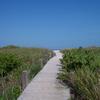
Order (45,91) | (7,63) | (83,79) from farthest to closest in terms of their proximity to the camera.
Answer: (7,63), (45,91), (83,79)

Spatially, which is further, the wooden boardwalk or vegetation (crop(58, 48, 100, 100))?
the wooden boardwalk

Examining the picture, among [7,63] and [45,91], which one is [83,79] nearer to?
A: [45,91]

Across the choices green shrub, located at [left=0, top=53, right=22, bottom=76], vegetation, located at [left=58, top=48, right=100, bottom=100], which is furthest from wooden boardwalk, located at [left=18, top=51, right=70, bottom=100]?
green shrub, located at [left=0, top=53, right=22, bottom=76]

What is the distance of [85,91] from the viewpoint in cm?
785

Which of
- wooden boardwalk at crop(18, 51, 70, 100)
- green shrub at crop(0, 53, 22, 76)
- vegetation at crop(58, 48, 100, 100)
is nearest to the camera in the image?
vegetation at crop(58, 48, 100, 100)

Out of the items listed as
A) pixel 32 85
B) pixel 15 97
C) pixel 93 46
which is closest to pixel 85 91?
pixel 15 97

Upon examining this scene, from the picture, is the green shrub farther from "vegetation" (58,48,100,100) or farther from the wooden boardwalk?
the wooden boardwalk

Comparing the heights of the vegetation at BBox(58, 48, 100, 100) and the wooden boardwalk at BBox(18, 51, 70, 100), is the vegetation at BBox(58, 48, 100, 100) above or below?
above

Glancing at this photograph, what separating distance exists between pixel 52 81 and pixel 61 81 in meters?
0.53

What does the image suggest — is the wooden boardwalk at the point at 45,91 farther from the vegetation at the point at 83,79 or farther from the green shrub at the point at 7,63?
the green shrub at the point at 7,63

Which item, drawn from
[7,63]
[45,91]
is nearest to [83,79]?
[45,91]

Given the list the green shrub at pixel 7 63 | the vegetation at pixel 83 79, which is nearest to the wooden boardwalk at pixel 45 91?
the vegetation at pixel 83 79

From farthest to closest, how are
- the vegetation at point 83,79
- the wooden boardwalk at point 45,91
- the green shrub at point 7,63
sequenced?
the green shrub at point 7,63 < the wooden boardwalk at point 45,91 < the vegetation at point 83,79

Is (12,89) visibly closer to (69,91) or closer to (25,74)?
(25,74)
